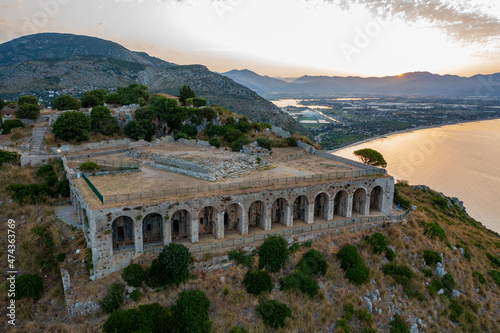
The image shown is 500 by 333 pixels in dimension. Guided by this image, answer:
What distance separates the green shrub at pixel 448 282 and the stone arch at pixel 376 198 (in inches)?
295

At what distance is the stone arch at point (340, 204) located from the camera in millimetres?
28978

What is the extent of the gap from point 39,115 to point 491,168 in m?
86.0

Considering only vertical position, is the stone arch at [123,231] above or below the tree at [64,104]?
below

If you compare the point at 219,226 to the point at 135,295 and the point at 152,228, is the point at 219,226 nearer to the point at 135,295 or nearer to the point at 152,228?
the point at 152,228

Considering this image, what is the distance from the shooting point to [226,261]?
22297 millimetres

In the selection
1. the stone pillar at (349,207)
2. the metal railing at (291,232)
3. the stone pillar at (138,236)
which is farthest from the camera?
the stone pillar at (349,207)

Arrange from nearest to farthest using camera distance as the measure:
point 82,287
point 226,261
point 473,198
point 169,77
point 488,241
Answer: point 82,287, point 226,261, point 488,241, point 473,198, point 169,77

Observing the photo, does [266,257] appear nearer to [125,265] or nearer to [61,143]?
[125,265]

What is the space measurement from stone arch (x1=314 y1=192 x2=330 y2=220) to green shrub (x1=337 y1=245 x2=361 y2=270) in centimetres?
426

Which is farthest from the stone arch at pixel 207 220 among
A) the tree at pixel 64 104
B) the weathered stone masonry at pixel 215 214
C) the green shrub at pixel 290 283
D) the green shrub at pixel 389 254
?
the tree at pixel 64 104

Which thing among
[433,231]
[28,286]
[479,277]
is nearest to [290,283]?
[433,231]

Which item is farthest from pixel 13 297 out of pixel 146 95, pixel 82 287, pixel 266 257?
pixel 146 95

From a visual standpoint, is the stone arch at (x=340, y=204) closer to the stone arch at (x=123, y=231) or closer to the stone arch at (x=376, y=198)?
the stone arch at (x=376, y=198)

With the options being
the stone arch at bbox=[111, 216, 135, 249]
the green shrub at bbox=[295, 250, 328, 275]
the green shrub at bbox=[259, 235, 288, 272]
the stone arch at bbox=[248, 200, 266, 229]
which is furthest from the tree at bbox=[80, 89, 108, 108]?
the green shrub at bbox=[295, 250, 328, 275]
